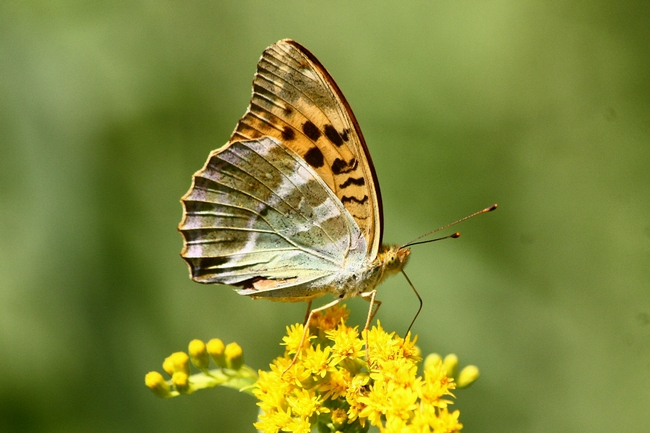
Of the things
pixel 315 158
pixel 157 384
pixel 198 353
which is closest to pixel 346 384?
pixel 198 353

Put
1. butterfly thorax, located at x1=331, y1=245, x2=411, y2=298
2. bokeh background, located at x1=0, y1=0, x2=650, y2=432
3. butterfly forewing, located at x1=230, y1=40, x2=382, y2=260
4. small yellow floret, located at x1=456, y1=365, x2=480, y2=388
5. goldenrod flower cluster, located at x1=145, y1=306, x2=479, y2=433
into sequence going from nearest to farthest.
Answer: goldenrod flower cluster, located at x1=145, y1=306, x2=479, y2=433, butterfly forewing, located at x1=230, y1=40, x2=382, y2=260, butterfly thorax, located at x1=331, y1=245, x2=411, y2=298, small yellow floret, located at x1=456, y1=365, x2=480, y2=388, bokeh background, located at x1=0, y1=0, x2=650, y2=432

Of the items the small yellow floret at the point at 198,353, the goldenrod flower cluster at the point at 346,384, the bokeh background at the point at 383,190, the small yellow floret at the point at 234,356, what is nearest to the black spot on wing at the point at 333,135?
the goldenrod flower cluster at the point at 346,384

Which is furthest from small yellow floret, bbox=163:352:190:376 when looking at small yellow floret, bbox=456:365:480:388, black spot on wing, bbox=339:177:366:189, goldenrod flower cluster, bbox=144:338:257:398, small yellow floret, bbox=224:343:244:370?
small yellow floret, bbox=456:365:480:388

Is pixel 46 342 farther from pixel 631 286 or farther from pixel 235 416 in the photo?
pixel 631 286

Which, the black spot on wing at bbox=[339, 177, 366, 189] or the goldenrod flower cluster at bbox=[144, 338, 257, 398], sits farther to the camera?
the goldenrod flower cluster at bbox=[144, 338, 257, 398]

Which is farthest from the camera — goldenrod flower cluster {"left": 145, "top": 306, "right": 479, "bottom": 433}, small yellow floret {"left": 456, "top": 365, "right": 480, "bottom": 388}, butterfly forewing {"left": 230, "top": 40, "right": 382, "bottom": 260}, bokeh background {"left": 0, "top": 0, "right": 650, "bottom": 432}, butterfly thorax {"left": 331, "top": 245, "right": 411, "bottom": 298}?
bokeh background {"left": 0, "top": 0, "right": 650, "bottom": 432}

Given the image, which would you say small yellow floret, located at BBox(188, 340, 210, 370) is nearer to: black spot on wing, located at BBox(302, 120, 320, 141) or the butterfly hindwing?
the butterfly hindwing
